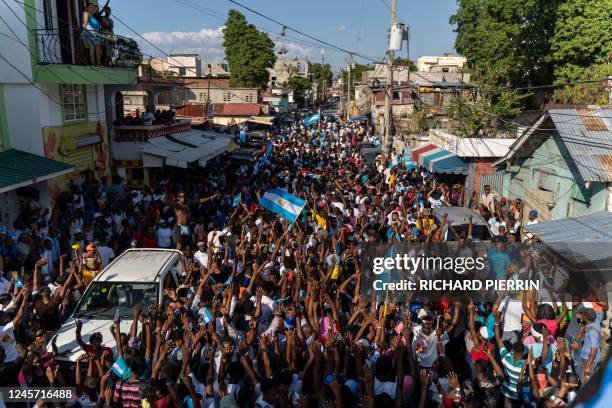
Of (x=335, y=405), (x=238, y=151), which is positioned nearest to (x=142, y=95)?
(x=238, y=151)

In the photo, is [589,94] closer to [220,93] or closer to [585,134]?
[585,134]

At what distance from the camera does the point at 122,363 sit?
16.8 feet

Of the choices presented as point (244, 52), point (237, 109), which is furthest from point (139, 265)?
point (244, 52)

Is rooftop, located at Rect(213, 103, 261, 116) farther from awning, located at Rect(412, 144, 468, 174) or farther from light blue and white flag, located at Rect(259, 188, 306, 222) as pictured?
light blue and white flag, located at Rect(259, 188, 306, 222)

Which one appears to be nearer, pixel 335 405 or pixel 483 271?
pixel 335 405

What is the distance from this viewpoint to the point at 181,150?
17.2m

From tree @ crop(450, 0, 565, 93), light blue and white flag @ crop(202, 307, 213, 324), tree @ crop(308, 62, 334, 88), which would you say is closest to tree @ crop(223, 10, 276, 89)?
tree @ crop(450, 0, 565, 93)

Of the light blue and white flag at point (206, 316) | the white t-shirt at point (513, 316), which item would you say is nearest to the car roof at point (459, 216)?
the white t-shirt at point (513, 316)

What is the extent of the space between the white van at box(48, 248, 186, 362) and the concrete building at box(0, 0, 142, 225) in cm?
465

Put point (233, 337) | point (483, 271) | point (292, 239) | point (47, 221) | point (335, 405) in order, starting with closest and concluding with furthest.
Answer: point (335, 405)
point (233, 337)
point (483, 271)
point (292, 239)
point (47, 221)

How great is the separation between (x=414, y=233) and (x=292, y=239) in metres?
2.42

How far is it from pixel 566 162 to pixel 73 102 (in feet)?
41.8

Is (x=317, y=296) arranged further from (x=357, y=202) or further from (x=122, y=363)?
(x=357, y=202)

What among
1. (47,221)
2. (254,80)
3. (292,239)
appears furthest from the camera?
(254,80)
